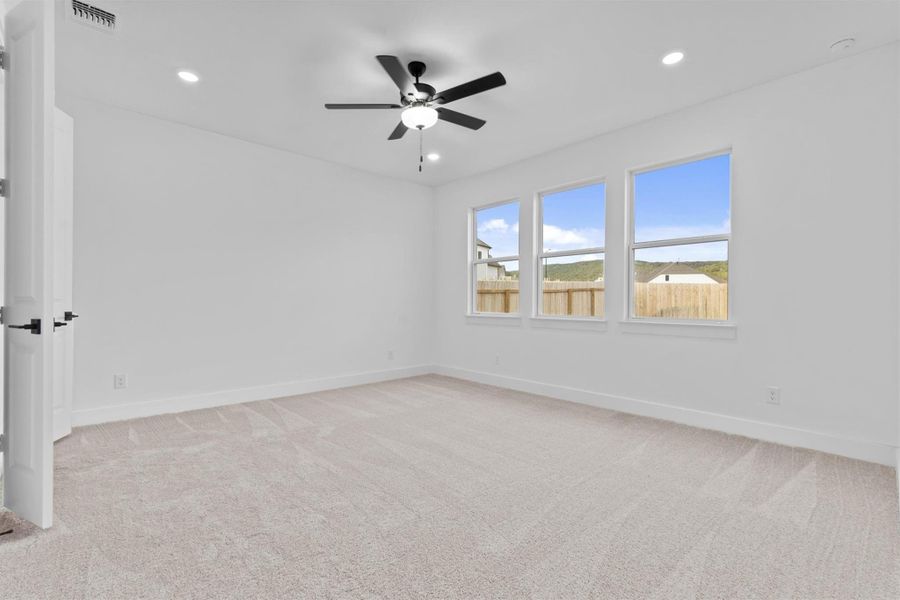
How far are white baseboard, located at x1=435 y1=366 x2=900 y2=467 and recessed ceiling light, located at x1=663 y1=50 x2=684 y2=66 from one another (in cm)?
276

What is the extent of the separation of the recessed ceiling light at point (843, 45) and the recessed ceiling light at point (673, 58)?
93cm

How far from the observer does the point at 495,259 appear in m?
5.66

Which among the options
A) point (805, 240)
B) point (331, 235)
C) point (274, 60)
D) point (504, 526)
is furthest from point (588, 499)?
point (331, 235)

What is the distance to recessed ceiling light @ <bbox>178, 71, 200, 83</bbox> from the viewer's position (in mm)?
3160

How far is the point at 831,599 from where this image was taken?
5.14ft

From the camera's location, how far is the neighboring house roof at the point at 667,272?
3834 mm

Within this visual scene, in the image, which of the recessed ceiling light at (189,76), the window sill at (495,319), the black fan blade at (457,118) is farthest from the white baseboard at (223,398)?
the black fan blade at (457,118)

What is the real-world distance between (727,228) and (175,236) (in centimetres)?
500

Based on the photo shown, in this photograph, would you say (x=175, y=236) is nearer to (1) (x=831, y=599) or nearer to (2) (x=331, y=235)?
(2) (x=331, y=235)

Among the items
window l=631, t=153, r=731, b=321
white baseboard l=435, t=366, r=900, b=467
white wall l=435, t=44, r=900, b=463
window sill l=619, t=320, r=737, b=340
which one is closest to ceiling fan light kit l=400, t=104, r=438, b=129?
white wall l=435, t=44, r=900, b=463

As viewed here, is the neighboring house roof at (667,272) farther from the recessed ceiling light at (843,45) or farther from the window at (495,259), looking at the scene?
the recessed ceiling light at (843,45)

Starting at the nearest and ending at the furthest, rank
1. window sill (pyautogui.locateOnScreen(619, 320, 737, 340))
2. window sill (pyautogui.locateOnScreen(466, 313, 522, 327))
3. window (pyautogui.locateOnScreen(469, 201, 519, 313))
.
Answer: window sill (pyautogui.locateOnScreen(619, 320, 737, 340)) → window sill (pyautogui.locateOnScreen(466, 313, 522, 327)) → window (pyautogui.locateOnScreen(469, 201, 519, 313))

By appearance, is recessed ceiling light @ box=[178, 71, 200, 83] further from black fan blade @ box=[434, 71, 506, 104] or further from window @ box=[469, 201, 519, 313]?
window @ box=[469, 201, 519, 313]

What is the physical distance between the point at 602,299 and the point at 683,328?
Result: 2.82ft
